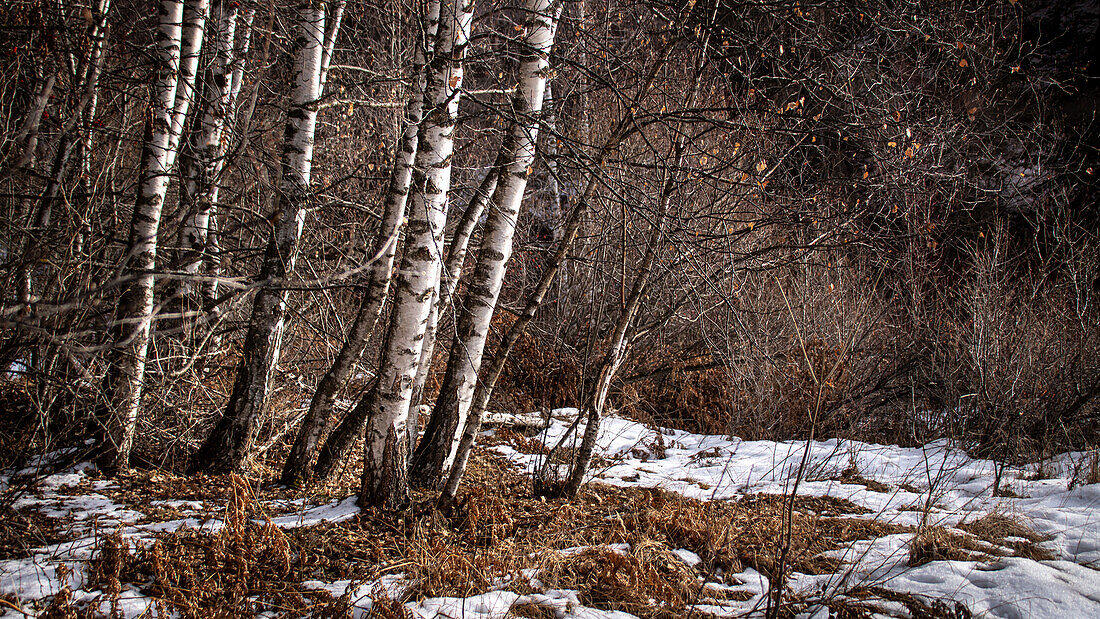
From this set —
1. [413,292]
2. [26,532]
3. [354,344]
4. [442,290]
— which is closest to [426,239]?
[413,292]

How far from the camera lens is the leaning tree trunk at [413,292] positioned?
12.1 feet

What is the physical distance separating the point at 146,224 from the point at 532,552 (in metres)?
3.33

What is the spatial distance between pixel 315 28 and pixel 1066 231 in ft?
30.0

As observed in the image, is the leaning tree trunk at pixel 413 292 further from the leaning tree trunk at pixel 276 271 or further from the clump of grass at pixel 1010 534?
the clump of grass at pixel 1010 534

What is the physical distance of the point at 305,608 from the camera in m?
2.73

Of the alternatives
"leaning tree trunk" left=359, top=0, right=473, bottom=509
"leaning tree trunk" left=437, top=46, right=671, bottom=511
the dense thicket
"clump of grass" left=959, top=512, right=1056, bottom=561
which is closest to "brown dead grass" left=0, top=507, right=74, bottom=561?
the dense thicket

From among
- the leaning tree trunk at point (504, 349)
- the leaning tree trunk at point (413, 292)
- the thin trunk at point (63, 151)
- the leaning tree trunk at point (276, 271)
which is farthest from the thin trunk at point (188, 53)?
the leaning tree trunk at point (504, 349)

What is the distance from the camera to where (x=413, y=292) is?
147 inches

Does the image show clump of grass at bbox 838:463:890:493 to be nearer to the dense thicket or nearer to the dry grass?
the dense thicket

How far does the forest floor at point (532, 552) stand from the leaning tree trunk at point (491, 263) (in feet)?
1.37

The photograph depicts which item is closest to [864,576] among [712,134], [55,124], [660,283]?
[660,283]

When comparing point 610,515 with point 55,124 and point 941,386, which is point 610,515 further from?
point 941,386

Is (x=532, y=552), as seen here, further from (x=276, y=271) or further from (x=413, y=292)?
(x=276, y=271)

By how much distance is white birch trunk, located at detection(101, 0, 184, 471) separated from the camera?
13.7ft
